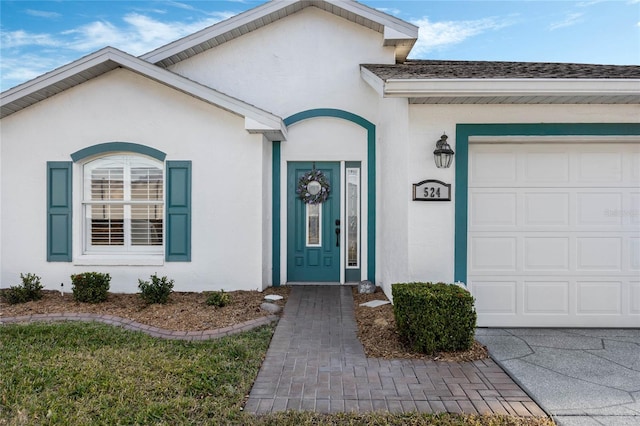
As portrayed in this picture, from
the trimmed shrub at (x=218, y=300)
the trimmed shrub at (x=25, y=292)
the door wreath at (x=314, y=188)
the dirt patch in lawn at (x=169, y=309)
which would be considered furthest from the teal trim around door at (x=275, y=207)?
the trimmed shrub at (x=25, y=292)

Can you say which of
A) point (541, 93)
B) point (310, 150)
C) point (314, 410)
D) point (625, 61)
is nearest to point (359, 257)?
point (310, 150)

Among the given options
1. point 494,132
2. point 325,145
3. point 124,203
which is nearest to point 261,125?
point 325,145

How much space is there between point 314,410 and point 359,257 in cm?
508

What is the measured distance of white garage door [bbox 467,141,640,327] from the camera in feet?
18.0

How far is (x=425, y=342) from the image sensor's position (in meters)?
4.45

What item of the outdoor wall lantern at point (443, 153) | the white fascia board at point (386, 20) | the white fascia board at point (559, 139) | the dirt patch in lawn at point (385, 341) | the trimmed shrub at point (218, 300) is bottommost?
the dirt patch in lawn at point (385, 341)

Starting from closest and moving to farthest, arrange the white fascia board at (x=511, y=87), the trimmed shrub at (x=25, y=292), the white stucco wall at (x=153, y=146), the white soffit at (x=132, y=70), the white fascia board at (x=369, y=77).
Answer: the white fascia board at (x=511, y=87)
the white fascia board at (x=369, y=77)
the trimmed shrub at (x=25, y=292)
the white soffit at (x=132, y=70)
the white stucco wall at (x=153, y=146)

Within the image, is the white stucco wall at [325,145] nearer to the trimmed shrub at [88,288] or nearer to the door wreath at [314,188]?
the door wreath at [314,188]

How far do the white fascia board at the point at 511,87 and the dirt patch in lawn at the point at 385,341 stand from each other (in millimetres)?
3073

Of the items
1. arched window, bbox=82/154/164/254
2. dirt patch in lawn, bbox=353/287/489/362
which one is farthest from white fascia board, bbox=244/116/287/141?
dirt patch in lawn, bbox=353/287/489/362

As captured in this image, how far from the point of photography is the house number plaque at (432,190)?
5.35 m

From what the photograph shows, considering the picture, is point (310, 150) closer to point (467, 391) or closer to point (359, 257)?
point (359, 257)

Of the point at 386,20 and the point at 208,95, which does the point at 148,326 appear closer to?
the point at 208,95

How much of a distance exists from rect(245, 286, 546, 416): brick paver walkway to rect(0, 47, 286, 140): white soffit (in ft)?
12.3
